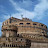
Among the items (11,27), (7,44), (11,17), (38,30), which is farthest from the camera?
(11,17)

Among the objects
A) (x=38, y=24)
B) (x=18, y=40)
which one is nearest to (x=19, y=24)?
(x=38, y=24)

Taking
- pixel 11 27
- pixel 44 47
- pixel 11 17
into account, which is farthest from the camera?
pixel 11 17

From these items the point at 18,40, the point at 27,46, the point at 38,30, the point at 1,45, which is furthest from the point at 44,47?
the point at 38,30

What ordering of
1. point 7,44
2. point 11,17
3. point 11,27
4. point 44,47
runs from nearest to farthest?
point 44,47 < point 7,44 < point 11,27 < point 11,17

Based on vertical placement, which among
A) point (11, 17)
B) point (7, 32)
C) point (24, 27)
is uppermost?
point (11, 17)

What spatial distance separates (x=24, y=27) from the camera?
5038cm

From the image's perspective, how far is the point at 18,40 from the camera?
94.5ft

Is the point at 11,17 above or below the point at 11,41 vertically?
above

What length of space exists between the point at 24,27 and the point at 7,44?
23.4 meters

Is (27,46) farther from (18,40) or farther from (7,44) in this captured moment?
(7,44)

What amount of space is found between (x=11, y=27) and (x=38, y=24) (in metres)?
23.1

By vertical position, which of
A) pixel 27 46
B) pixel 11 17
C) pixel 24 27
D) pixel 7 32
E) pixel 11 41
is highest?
pixel 11 17

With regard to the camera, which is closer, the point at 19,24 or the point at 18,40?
the point at 18,40

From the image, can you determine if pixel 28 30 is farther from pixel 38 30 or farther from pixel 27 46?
pixel 27 46
